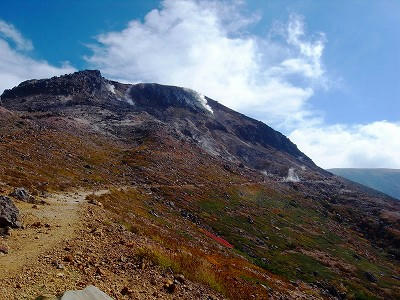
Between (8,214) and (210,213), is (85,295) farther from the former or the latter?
(210,213)

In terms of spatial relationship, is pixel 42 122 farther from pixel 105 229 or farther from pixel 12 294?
pixel 12 294

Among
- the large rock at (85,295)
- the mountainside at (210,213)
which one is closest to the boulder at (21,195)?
the mountainside at (210,213)

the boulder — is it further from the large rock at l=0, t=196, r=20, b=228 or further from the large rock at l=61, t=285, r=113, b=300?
the large rock at l=61, t=285, r=113, b=300

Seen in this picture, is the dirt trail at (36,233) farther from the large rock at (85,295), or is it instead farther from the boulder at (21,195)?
the large rock at (85,295)

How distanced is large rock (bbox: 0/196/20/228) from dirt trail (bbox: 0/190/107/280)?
0.73 metres

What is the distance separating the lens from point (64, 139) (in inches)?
4938

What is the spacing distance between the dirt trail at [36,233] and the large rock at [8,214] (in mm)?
730

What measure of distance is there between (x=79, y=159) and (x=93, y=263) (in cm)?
8585

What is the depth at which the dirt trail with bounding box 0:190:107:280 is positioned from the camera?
66.5ft

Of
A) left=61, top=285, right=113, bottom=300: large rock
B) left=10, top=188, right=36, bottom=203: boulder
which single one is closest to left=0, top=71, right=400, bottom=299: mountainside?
left=10, top=188, right=36, bottom=203: boulder

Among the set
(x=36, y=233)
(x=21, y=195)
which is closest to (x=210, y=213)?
(x=21, y=195)

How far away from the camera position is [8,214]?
25359mm

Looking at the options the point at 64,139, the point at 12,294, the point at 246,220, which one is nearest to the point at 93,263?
the point at 12,294

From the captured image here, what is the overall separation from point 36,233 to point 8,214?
232cm
